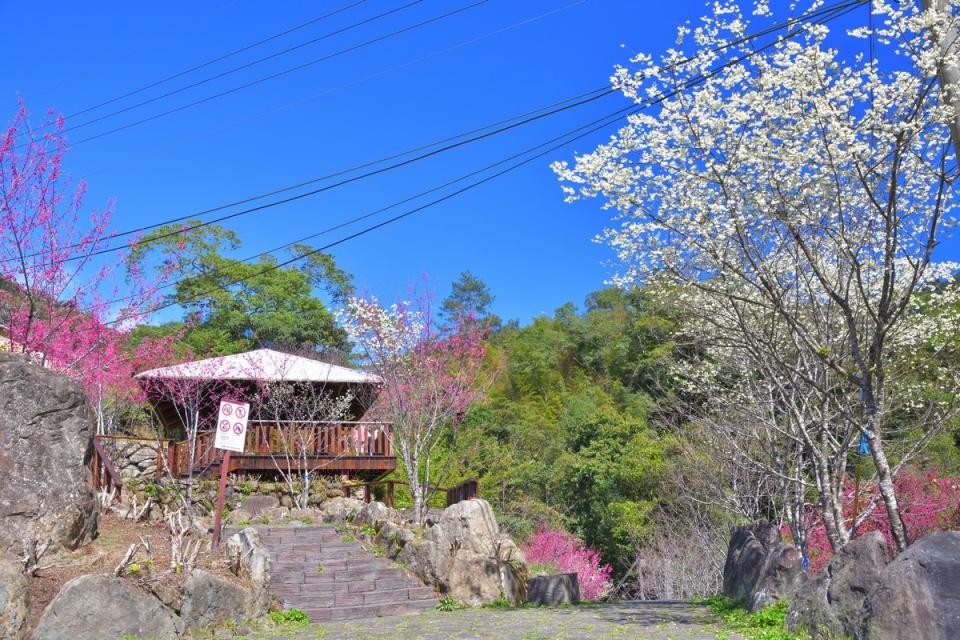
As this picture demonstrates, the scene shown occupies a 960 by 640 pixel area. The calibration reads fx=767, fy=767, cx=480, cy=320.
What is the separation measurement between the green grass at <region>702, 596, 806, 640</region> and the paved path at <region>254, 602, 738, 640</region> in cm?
18

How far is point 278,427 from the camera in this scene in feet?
53.4

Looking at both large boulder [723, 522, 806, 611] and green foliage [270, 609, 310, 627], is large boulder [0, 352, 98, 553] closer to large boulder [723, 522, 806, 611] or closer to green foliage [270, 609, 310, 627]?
green foliage [270, 609, 310, 627]

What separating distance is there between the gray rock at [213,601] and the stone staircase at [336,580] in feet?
3.54

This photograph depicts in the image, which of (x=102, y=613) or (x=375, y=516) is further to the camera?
(x=375, y=516)

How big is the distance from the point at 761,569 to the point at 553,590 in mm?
3439

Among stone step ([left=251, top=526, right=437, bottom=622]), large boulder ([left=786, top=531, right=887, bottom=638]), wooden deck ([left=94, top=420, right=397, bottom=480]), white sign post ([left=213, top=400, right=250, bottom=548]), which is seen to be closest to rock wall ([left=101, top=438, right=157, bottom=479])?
wooden deck ([left=94, top=420, right=397, bottom=480])

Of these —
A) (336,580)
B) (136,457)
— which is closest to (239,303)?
(136,457)

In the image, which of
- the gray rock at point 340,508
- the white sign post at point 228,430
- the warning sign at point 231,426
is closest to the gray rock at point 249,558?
the white sign post at point 228,430

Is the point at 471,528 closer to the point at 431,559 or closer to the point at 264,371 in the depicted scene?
the point at 431,559

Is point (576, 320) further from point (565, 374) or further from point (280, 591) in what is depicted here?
point (280, 591)

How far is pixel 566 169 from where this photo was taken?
7.37 m

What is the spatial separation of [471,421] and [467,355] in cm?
799

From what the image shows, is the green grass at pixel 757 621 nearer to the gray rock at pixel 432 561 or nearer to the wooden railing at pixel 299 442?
the gray rock at pixel 432 561

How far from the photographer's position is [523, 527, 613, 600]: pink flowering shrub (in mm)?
19828
